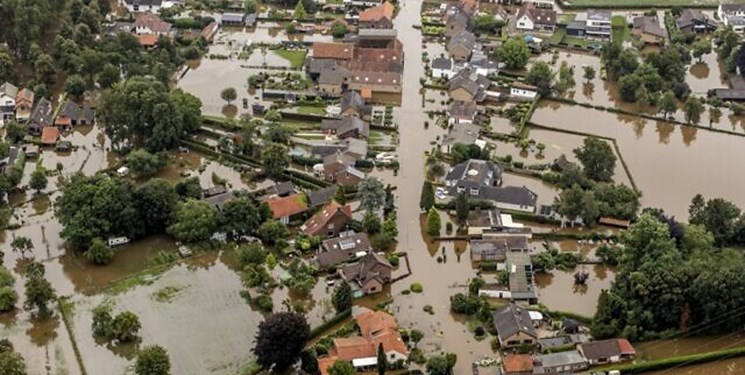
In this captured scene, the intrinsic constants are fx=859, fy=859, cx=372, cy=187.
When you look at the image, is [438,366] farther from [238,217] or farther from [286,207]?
A: [286,207]

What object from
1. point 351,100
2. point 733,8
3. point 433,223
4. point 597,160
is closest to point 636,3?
point 733,8

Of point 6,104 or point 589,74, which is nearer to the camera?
point 6,104

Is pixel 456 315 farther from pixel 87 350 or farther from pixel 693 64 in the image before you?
pixel 693 64

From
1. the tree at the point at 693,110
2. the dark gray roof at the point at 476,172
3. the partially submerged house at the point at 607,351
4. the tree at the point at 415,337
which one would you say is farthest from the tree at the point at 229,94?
the partially submerged house at the point at 607,351

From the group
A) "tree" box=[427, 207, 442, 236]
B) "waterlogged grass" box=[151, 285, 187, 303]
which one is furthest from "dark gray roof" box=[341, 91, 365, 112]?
"waterlogged grass" box=[151, 285, 187, 303]

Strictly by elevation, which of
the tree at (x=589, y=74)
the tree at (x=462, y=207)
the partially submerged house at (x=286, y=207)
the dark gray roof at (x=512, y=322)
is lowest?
the dark gray roof at (x=512, y=322)

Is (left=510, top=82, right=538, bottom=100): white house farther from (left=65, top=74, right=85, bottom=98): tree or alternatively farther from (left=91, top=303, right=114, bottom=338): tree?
(left=91, top=303, right=114, bottom=338): tree

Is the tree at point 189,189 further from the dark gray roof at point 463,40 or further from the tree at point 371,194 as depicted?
the dark gray roof at point 463,40
